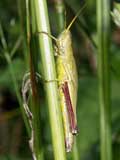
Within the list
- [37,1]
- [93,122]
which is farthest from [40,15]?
[93,122]

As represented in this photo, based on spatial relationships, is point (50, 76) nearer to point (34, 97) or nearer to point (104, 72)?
point (34, 97)

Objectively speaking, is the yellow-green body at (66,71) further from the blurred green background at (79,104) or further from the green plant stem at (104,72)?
the blurred green background at (79,104)

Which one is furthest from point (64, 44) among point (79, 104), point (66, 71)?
point (79, 104)

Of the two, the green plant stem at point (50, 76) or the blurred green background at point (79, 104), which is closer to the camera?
the green plant stem at point (50, 76)

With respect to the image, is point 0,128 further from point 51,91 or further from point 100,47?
point 51,91

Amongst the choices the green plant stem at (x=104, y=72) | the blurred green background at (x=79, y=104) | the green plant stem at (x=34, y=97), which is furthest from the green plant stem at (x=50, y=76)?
the blurred green background at (x=79, y=104)

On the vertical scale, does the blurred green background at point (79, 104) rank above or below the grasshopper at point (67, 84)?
below

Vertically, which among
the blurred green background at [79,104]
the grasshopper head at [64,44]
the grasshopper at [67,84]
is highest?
the grasshopper head at [64,44]
